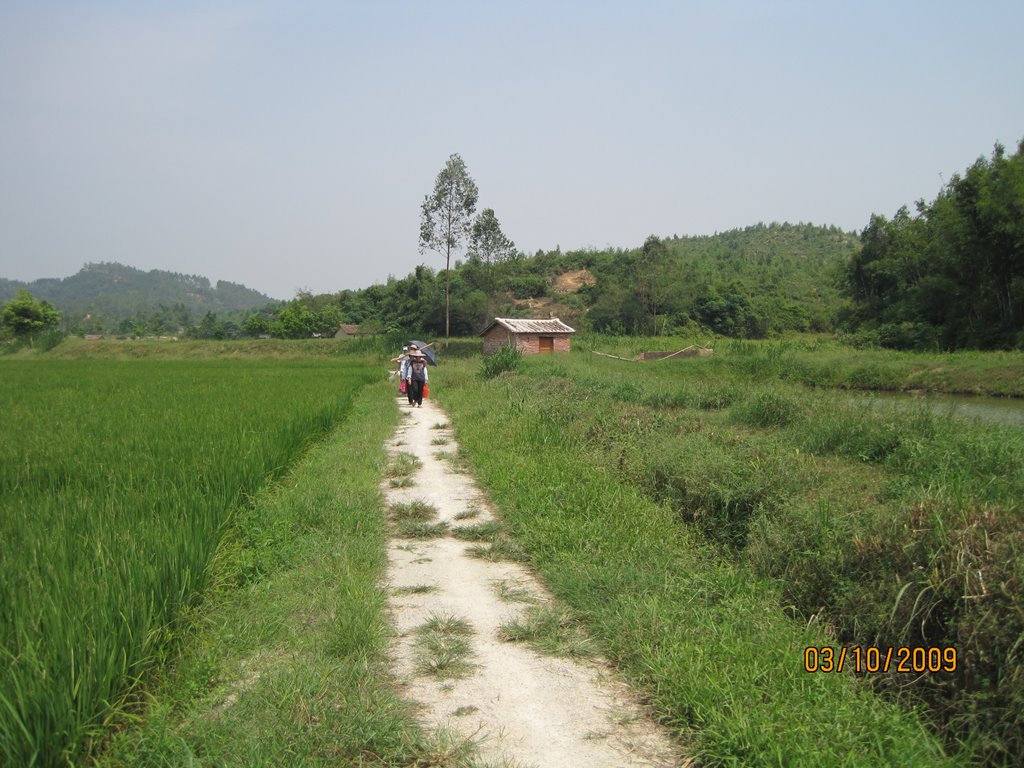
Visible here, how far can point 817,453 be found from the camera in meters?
6.89

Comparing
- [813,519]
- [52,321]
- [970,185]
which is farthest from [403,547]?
[52,321]

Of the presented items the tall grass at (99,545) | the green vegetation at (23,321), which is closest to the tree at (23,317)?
the green vegetation at (23,321)

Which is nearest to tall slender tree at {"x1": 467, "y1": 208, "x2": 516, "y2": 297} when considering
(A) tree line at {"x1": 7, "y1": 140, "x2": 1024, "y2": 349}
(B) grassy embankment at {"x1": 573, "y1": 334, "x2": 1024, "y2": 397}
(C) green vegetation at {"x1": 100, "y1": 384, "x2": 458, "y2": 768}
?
(A) tree line at {"x1": 7, "y1": 140, "x2": 1024, "y2": 349}

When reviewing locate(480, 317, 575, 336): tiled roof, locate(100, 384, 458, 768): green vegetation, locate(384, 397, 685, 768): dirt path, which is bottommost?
locate(384, 397, 685, 768): dirt path

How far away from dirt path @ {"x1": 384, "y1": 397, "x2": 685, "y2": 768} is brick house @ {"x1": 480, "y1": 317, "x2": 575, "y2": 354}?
30.5 metres

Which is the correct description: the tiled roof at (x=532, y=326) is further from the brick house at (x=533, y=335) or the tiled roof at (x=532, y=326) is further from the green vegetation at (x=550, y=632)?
the green vegetation at (x=550, y=632)

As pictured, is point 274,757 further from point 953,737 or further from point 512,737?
point 953,737

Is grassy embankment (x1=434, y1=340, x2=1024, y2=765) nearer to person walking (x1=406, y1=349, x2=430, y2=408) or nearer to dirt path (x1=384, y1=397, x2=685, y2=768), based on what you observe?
dirt path (x1=384, y1=397, x2=685, y2=768)

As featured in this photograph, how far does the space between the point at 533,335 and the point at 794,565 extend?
1261 inches

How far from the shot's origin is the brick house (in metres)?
36.0

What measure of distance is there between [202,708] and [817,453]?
231 inches

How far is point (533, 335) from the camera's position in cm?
3631

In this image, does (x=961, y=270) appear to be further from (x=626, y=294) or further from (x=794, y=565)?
(x=794, y=565)

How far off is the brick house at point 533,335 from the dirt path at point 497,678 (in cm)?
3046
